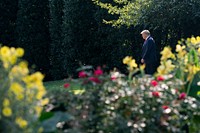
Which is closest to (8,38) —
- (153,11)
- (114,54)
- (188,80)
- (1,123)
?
(114,54)

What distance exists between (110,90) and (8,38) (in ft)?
61.4

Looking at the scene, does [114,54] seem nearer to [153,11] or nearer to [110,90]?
[153,11]

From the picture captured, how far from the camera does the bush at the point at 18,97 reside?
290cm

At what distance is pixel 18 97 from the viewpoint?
291cm

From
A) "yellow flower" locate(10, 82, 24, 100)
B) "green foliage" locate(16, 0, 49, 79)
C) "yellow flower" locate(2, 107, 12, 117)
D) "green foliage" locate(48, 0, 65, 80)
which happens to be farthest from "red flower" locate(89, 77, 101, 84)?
"green foliage" locate(16, 0, 49, 79)

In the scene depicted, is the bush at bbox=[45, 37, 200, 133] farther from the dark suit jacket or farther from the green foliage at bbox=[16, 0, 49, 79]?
the green foliage at bbox=[16, 0, 49, 79]

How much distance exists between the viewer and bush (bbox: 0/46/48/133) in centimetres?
290

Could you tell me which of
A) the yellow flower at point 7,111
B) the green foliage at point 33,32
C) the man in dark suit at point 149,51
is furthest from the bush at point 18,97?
the green foliage at point 33,32

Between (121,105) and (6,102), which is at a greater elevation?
(6,102)

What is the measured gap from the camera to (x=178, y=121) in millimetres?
3840

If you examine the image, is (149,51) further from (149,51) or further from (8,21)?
(8,21)

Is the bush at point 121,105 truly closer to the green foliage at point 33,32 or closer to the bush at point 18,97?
the bush at point 18,97

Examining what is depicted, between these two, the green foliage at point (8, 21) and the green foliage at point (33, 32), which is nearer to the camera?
the green foliage at point (33, 32)

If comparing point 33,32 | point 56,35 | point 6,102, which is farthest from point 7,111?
point 33,32
